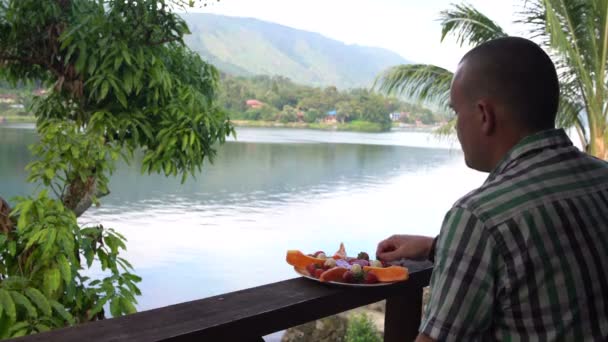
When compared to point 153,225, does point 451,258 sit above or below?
above

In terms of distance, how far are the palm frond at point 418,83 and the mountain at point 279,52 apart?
764cm

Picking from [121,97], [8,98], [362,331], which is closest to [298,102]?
[8,98]

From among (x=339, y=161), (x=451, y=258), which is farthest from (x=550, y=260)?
(x=339, y=161)

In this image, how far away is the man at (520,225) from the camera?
2.04ft

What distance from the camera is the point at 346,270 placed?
990 mm

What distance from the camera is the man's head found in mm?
681

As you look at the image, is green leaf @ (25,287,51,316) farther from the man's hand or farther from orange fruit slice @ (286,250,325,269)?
the man's hand

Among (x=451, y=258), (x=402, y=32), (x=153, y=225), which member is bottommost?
(x=153, y=225)

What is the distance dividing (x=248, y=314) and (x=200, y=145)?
6.34ft

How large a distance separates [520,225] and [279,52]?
17.4 metres

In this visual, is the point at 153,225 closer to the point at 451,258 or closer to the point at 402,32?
the point at 451,258

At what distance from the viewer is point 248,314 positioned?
832mm

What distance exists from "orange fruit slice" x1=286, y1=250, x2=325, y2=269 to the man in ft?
1.35

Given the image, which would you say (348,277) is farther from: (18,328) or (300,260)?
(18,328)
